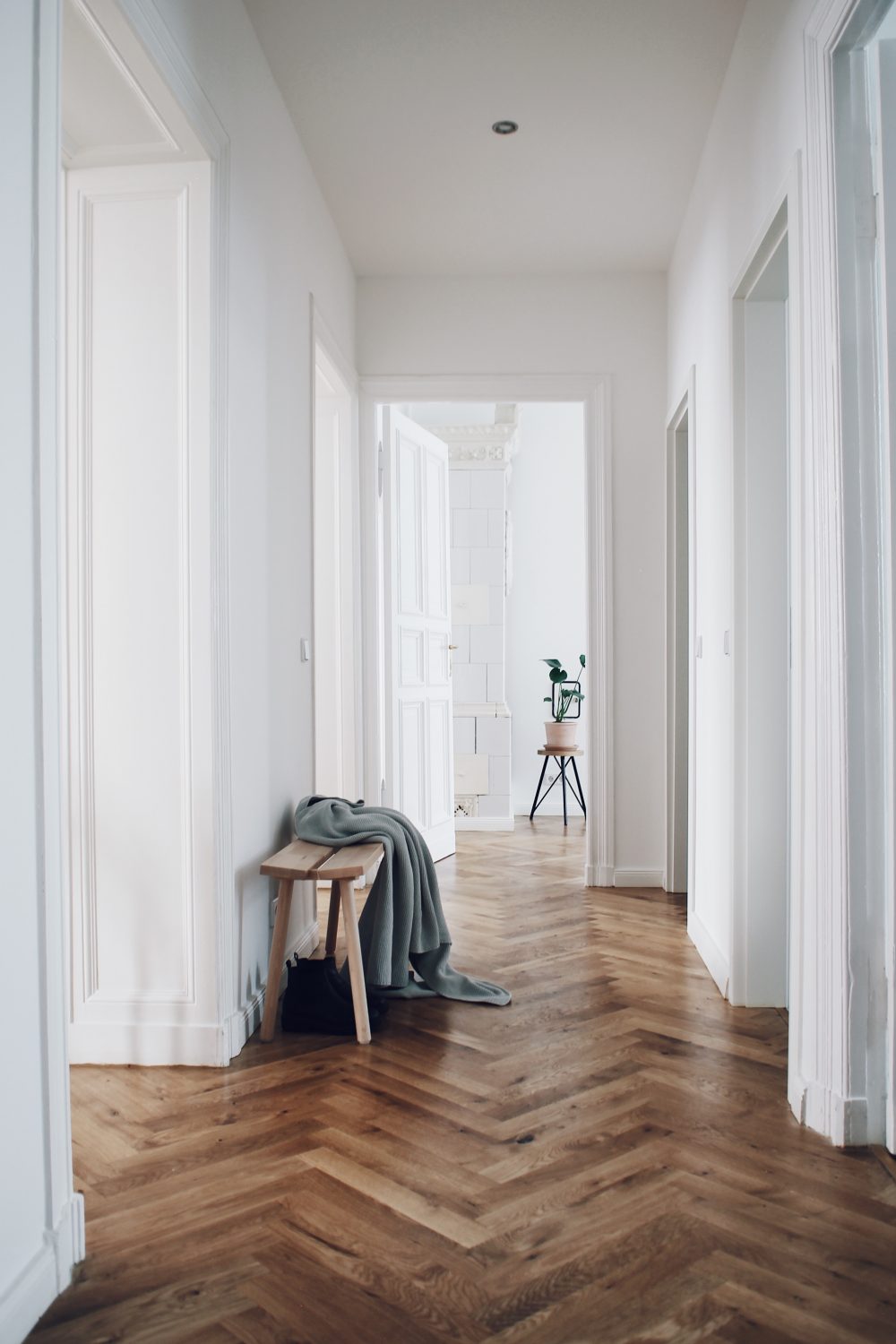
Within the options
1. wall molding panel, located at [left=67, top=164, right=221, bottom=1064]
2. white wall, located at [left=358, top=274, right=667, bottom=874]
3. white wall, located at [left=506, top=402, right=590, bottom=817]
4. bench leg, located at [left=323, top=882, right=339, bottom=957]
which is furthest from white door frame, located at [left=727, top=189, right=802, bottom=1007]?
white wall, located at [left=506, top=402, right=590, bottom=817]

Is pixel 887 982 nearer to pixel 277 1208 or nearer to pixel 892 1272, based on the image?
pixel 892 1272

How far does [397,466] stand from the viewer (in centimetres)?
464

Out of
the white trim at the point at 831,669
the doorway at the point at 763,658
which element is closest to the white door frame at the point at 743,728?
the doorway at the point at 763,658

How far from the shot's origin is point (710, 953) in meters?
3.12

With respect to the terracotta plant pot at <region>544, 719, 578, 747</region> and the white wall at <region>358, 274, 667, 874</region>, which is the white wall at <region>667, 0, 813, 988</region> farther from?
the terracotta plant pot at <region>544, 719, 578, 747</region>

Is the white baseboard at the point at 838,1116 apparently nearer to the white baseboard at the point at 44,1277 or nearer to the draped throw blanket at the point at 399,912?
the draped throw blanket at the point at 399,912

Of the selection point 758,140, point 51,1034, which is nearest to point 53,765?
point 51,1034

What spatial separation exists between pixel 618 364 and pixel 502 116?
1454 mm

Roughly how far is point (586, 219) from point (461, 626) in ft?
9.14

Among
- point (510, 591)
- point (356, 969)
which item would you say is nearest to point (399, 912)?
point (356, 969)

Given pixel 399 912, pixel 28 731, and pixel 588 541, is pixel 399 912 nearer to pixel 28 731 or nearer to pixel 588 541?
pixel 28 731

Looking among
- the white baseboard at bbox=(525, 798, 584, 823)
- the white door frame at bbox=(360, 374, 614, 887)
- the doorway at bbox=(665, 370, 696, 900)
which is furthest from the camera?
the white baseboard at bbox=(525, 798, 584, 823)

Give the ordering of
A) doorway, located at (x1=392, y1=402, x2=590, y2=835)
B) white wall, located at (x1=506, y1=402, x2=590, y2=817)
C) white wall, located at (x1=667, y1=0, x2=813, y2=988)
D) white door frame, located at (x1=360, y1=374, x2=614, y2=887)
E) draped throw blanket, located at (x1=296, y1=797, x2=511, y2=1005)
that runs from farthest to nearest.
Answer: white wall, located at (x1=506, y1=402, x2=590, y2=817) → doorway, located at (x1=392, y1=402, x2=590, y2=835) → white door frame, located at (x1=360, y1=374, x2=614, y2=887) → draped throw blanket, located at (x1=296, y1=797, x2=511, y2=1005) → white wall, located at (x1=667, y1=0, x2=813, y2=988)

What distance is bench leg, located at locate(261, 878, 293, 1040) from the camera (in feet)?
8.27
